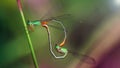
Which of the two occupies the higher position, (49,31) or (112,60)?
(49,31)

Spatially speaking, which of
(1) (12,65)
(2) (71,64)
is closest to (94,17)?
(2) (71,64)

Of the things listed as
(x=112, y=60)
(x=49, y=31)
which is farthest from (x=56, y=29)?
(x=112, y=60)

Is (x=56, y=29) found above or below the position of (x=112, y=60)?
above

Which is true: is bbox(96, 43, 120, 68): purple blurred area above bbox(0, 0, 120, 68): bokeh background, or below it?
below

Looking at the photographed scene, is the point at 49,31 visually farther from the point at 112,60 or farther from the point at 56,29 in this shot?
the point at 112,60

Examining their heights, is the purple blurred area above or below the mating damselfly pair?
below

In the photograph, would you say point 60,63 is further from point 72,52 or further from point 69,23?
point 69,23

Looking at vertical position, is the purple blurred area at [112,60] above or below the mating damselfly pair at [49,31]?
below

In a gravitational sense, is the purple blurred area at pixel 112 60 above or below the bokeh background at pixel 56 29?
below
